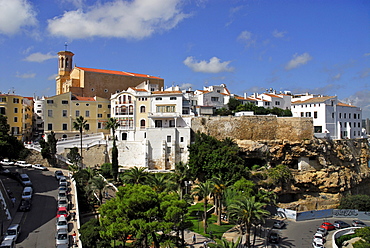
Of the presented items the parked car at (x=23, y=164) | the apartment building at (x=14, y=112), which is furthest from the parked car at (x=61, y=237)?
the apartment building at (x=14, y=112)

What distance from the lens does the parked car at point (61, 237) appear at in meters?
24.7

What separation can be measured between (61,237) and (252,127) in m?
36.7

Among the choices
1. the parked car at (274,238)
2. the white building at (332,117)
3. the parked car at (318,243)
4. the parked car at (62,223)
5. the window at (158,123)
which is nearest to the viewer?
the parked car at (62,223)

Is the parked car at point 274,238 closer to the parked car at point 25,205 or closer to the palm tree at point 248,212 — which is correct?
the palm tree at point 248,212

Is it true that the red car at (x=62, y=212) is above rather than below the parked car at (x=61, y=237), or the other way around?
above

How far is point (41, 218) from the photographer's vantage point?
97.5ft

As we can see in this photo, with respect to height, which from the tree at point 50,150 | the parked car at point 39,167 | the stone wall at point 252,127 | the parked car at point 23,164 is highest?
the stone wall at point 252,127

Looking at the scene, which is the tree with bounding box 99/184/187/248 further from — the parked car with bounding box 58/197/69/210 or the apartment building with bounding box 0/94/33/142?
the apartment building with bounding box 0/94/33/142

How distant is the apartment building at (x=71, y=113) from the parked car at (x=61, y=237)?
117ft

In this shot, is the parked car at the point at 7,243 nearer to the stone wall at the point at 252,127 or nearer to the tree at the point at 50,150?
the tree at the point at 50,150

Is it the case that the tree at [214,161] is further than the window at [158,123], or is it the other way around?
the window at [158,123]

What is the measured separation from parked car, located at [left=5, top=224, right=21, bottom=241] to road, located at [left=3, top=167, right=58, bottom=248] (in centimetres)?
54

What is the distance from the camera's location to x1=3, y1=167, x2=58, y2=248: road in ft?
83.1

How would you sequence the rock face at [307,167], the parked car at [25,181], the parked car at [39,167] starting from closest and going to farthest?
the parked car at [25,181] → the parked car at [39,167] → the rock face at [307,167]
